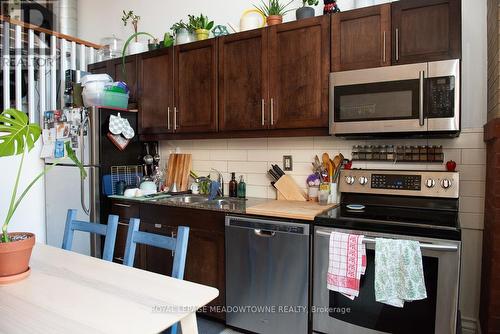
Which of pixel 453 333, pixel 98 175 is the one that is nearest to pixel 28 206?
pixel 98 175

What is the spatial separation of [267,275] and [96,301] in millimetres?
1215

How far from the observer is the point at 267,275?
212 centimetres

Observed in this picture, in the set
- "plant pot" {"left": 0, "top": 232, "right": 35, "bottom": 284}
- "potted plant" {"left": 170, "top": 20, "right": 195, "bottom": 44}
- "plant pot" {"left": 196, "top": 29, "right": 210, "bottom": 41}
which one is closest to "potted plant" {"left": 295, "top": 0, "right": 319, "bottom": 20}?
"plant pot" {"left": 196, "top": 29, "right": 210, "bottom": 41}

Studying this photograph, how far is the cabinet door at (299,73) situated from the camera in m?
2.22

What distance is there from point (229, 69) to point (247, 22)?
16.9 inches

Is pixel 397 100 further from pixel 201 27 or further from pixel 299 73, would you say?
pixel 201 27

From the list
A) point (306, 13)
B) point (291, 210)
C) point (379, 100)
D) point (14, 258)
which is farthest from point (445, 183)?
point (14, 258)

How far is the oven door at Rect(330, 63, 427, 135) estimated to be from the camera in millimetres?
1932

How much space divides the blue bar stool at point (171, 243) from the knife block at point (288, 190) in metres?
1.35

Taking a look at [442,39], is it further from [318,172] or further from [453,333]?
[453,333]

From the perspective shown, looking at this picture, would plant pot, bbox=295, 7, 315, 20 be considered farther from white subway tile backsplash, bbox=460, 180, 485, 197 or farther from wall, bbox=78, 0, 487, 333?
white subway tile backsplash, bbox=460, 180, 485, 197

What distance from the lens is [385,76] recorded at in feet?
6.59

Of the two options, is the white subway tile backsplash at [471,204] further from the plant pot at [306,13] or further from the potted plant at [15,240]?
the potted plant at [15,240]

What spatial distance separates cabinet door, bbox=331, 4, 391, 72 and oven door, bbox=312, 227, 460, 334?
3.46 feet
